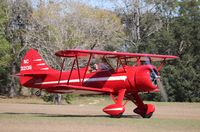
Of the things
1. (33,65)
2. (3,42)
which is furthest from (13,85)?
(33,65)

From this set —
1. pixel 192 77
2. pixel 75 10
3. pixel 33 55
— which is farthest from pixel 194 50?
pixel 33 55

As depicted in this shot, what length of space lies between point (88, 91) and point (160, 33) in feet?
126

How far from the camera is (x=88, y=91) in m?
21.3

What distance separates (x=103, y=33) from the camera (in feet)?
171

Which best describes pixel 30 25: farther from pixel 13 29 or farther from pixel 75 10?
pixel 75 10

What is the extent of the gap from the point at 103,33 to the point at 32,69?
91.8ft

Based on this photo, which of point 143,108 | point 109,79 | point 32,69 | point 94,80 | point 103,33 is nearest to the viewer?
point 109,79

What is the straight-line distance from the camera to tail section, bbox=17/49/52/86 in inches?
941

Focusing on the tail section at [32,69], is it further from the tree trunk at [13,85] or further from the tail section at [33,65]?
the tree trunk at [13,85]

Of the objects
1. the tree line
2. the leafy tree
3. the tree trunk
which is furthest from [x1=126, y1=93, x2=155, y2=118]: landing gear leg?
the tree trunk

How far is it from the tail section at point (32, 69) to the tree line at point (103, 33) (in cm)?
Result: 1717

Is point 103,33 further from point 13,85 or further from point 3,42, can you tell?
point 13,85

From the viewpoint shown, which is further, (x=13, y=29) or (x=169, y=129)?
(x=13, y=29)

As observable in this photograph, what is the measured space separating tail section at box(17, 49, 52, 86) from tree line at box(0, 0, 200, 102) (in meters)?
17.2
